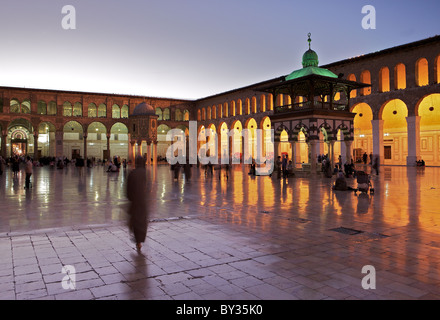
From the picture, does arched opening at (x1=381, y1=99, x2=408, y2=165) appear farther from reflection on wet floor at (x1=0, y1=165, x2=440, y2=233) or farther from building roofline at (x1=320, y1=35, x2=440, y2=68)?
reflection on wet floor at (x1=0, y1=165, x2=440, y2=233)

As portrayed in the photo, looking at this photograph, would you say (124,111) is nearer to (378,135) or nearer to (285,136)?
(285,136)

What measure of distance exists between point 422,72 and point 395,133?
606 cm

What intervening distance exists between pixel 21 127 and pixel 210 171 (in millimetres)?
34203

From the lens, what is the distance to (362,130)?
32.7 m

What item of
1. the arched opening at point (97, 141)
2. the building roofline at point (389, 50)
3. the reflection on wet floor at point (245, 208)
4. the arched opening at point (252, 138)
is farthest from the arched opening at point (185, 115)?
the reflection on wet floor at point (245, 208)

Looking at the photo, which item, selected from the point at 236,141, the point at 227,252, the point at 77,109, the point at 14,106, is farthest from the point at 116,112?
the point at 227,252

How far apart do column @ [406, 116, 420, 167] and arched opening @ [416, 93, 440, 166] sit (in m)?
2.09

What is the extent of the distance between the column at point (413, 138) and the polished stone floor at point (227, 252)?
62.8ft

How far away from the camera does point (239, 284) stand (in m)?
3.67

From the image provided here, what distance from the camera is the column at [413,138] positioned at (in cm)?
2539

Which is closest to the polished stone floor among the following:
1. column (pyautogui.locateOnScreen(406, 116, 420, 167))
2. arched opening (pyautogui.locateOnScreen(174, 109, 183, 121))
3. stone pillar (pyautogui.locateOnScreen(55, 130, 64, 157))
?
column (pyautogui.locateOnScreen(406, 116, 420, 167))

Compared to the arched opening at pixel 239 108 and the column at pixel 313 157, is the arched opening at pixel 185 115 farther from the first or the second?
the column at pixel 313 157
